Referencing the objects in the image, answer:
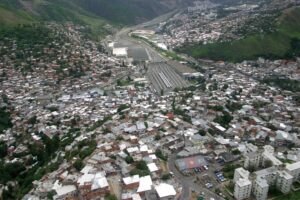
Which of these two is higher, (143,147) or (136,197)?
(143,147)

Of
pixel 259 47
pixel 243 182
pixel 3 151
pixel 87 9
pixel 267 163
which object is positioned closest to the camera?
pixel 243 182

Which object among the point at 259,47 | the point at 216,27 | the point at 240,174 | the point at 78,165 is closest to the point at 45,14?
the point at 216,27

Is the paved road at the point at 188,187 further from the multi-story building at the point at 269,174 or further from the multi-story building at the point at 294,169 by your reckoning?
the multi-story building at the point at 294,169

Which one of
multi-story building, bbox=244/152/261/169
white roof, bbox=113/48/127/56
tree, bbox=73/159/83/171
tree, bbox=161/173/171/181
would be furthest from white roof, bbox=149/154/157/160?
white roof, bbox=113/48/127/56

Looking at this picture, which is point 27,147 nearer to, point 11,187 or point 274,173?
point 11,187

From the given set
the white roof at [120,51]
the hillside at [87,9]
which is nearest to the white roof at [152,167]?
the white roof at [120,51]

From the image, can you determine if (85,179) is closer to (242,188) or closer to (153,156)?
(153,156)
